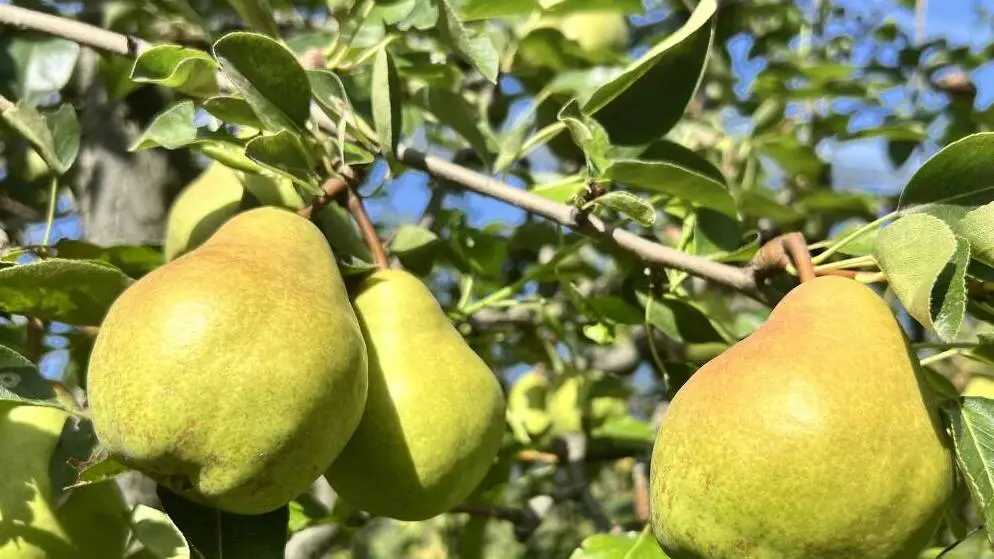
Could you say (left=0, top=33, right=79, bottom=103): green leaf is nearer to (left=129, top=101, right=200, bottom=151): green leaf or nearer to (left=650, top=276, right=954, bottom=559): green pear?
(left=129, top=101, right=200, bottom=151): green leaf

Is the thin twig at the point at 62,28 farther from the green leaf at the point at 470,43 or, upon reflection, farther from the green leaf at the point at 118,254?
the green leaf at the point at 470,43

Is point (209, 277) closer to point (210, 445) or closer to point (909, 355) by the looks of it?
point (210, 445)

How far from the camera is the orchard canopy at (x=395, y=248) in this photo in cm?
73

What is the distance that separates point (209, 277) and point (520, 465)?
132 cm

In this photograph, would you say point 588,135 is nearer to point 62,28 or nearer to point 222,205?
point 222,205

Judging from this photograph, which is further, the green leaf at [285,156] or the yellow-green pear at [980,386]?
the yellow-green pear at [980,386]

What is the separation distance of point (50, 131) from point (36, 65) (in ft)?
0.91

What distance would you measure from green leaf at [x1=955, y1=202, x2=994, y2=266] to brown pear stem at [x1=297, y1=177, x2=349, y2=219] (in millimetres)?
570

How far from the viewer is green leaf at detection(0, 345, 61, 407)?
2.67 ft

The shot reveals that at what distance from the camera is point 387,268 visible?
97 cm

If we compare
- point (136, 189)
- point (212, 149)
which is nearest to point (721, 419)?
point (212, 149)

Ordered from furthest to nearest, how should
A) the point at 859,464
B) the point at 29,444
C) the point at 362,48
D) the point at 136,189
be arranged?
the point at 136,189 → the point at 362,48 → the point at 29,444 → the point at 859,464

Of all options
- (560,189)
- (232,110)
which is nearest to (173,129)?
(232,110)

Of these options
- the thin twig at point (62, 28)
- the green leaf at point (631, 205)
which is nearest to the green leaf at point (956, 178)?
the green leaf at point (631, 205)
